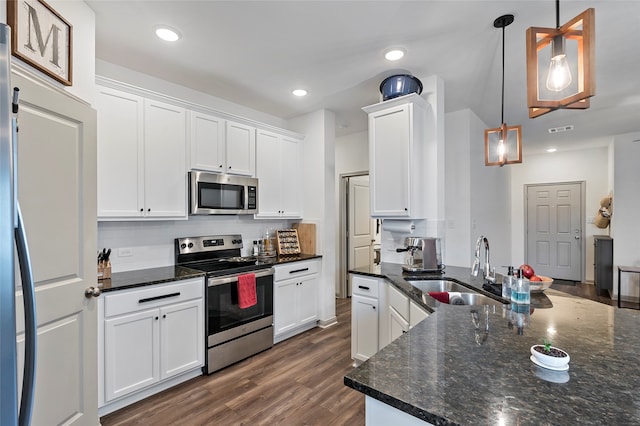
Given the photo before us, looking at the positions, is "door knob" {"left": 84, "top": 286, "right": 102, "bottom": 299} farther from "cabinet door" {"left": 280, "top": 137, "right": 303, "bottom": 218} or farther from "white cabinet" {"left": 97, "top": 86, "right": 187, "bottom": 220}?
"cabinet door" {"left": 280, "top": 137, "right": 303, "bottom": 218}

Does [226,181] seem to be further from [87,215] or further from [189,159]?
[87,215]

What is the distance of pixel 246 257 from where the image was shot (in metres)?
3.54

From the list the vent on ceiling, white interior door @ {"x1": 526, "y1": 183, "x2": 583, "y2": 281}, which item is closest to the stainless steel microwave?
the vent on ceiling

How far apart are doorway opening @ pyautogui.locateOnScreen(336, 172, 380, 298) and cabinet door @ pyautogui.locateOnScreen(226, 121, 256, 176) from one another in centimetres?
191

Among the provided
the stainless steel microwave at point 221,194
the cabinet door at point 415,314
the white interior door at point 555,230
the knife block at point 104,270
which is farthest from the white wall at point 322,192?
the white interior door at point 555,230

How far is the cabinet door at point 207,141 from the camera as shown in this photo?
2.89m

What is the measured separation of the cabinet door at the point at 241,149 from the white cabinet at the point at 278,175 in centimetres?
8

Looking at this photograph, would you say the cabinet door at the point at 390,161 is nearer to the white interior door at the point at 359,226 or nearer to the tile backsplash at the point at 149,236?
the tile backsplash at the point at 149,236

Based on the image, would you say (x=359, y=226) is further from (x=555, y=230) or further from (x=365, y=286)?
(x=555, y=230)

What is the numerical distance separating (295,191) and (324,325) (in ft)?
5.64

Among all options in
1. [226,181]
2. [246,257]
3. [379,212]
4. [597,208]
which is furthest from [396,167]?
[597,208]

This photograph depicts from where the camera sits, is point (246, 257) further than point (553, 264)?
No

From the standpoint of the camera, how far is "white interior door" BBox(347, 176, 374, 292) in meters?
4.98

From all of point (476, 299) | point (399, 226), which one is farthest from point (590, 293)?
point (476, 299)
